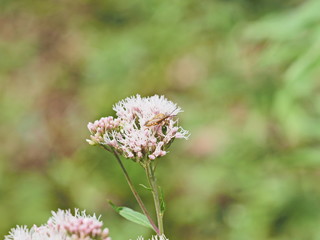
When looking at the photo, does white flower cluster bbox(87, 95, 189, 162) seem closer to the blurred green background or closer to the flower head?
the flower head

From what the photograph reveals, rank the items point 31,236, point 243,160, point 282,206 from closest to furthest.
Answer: point 31,236, point 282,206, point 243,160

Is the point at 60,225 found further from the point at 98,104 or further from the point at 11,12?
the point at 11,12

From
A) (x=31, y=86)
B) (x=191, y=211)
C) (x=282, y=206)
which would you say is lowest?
(x=282, y=206)

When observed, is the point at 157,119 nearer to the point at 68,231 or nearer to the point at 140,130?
the point at 140,130

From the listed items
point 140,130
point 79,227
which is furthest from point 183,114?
point 79,227

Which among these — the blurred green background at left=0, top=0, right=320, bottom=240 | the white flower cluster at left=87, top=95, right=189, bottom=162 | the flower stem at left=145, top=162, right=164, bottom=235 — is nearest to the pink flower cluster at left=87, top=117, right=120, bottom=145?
the white flower cluster at left=87, top=95, right=189, bottom=162

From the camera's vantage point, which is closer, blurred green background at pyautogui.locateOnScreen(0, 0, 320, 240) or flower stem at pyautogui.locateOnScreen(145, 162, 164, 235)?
flower stem at pyautogui.locateOnScreen(145, 162, 164, 235)

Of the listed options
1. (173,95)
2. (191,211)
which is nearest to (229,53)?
(173,95)
